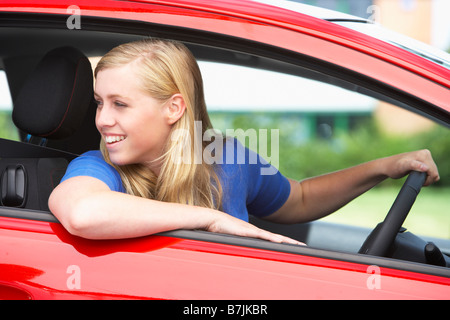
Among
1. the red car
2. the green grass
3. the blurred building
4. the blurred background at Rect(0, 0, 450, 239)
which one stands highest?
the blurred building

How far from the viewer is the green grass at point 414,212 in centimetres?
569

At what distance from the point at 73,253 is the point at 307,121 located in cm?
921

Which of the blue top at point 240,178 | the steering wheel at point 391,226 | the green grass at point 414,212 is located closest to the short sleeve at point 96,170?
the blue top at point 240,178

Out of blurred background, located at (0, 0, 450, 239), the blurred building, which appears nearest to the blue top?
blurred background, located at (0, 0, 450, 239)

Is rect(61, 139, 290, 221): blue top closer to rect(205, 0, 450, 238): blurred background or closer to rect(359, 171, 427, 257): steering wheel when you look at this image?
rect(359, 171, 427, 257): steering wheel

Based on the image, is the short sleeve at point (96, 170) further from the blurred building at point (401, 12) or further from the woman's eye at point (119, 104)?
the blurred building at point (401, 12)

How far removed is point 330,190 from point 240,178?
417mm

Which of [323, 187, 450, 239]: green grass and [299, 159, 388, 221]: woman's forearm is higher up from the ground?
[323, 187, 450, 239]: green grass

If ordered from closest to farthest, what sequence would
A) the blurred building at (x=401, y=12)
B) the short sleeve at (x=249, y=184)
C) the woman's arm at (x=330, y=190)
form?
the short sleeve at (x=249, y=184) → the woman's arm at (x=330, y=190) → the blurred building at (x=401, y=12)

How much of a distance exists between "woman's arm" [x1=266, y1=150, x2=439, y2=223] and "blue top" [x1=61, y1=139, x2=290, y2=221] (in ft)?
0.21

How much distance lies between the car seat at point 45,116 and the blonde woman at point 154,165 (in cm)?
17

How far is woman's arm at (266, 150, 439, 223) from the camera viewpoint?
1912 mm
